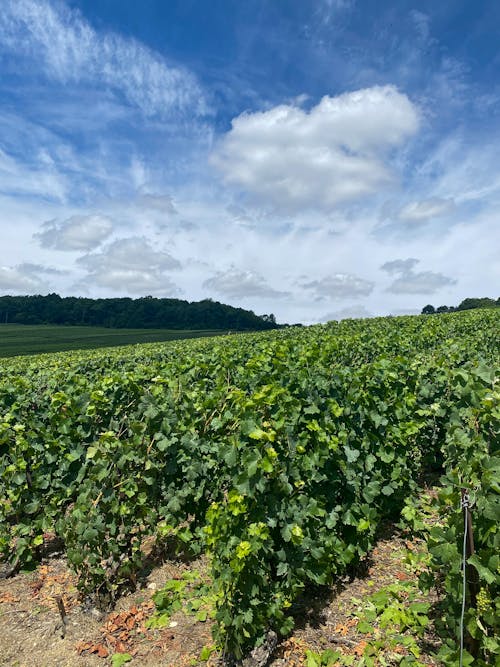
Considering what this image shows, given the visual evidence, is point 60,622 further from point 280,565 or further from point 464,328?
point 464,328

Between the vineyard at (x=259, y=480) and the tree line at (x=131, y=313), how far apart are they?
82982 millimetres

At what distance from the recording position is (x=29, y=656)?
12.8 feet

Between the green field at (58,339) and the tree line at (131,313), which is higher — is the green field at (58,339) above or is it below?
below

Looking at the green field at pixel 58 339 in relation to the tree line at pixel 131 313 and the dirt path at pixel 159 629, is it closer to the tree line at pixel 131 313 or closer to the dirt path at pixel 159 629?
the tree line at pixel 131 313

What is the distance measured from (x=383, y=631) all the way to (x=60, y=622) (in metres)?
3.00

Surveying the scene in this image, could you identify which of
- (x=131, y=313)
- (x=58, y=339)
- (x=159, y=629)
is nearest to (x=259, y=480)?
(x=159, y=629)

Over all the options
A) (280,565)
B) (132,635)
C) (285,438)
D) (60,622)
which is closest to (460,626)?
(280,565)

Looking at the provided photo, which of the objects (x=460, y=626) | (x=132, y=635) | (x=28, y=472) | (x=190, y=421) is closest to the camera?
(x=460, y=626)

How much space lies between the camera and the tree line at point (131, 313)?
90.9 metres

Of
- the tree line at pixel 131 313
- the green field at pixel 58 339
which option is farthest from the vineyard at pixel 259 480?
the tree line at pixel 131 313

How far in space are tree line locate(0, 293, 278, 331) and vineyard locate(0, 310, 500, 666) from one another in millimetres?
82982

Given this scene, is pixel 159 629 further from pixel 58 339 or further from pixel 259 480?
pixel 58 339

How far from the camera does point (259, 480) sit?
3.48 meters

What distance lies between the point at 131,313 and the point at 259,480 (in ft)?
306
